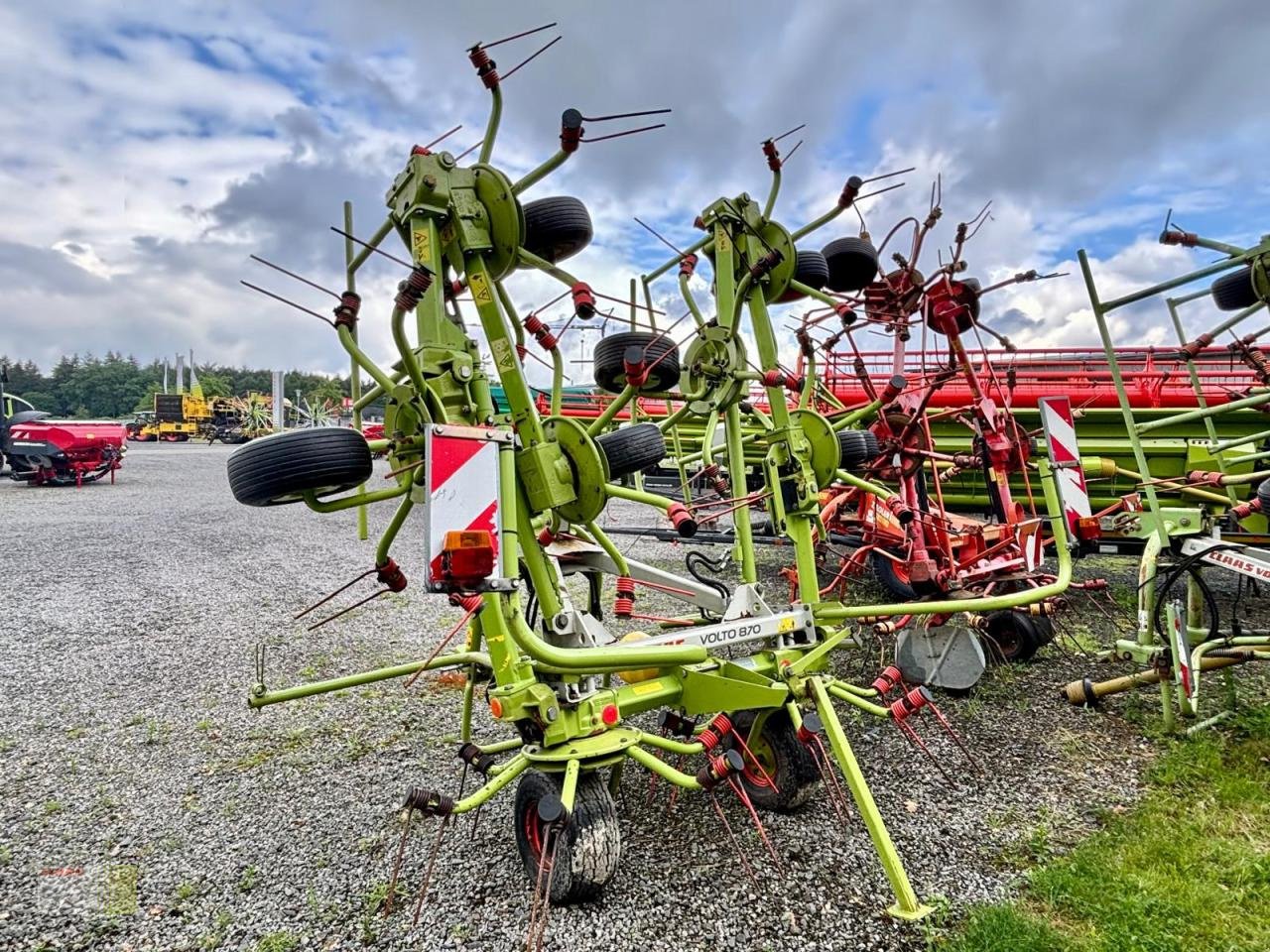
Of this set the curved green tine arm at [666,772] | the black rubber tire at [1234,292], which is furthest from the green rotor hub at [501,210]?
the black rubber tire at [1234,292]

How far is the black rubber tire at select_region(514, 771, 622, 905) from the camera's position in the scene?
252cm

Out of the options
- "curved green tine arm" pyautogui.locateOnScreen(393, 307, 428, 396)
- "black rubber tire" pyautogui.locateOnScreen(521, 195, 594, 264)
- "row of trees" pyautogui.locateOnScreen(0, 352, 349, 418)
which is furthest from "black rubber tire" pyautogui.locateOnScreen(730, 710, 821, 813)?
"row of trees" pyautogui.locateOnScreen(0, 352, 349, 418)

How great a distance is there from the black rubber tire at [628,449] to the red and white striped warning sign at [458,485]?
1.84 ft

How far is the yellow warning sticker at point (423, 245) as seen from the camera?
288 centimetres

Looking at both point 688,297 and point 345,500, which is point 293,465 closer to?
point 345,500

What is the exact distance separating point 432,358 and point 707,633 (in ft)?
5.37

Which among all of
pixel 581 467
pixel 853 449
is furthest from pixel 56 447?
pixel 853 449

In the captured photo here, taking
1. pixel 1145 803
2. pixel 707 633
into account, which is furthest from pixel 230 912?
pixel 1145 803

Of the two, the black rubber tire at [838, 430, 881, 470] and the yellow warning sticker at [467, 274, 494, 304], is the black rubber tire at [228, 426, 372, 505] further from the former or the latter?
the black rubber tire at [838, 430, 881, 470]

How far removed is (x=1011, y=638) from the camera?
538cm

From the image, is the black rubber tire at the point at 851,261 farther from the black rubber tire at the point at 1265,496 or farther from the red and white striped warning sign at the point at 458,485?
the red and white striped warning sign at the point at 458,485

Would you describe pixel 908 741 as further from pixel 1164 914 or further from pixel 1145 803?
pixel 1164 914

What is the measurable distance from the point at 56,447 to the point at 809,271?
18.9m

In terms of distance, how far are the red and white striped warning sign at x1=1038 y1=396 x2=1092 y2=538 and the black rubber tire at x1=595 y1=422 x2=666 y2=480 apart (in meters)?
2.16
